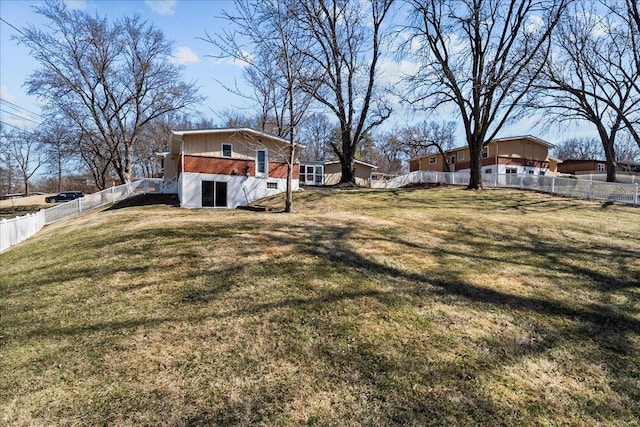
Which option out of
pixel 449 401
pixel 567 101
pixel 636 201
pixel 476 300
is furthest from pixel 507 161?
pixel 449 401

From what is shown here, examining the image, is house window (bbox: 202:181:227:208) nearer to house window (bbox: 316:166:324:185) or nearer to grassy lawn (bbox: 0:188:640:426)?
grassy lawn (bbox: 0:188:640:426)

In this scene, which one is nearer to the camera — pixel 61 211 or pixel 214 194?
pixel 214 194

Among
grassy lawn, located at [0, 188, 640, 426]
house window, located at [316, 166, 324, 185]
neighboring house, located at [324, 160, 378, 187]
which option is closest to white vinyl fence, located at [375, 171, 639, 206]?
grassy lawn, located at [0, 188, 640, 426]

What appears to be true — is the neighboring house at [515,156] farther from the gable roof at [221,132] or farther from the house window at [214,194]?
the house window at [214,194]

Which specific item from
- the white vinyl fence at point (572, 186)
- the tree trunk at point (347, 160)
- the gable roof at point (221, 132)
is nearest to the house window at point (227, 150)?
the gable roof at point (221, 132)

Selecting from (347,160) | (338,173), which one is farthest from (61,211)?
(338,173)

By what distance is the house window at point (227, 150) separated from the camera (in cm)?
1841

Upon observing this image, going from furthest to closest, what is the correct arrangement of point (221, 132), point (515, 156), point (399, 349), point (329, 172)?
point (329, 172)
point (515, 156)
point (221, 132)
point (399, 349)

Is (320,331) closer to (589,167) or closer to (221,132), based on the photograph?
(221,132)

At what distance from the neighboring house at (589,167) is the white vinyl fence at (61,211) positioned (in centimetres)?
5075

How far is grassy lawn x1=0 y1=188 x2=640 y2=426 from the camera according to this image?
3572mm

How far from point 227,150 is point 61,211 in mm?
9936

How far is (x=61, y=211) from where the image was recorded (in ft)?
62.7

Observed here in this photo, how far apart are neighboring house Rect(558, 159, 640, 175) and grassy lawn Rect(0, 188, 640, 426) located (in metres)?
48.4
